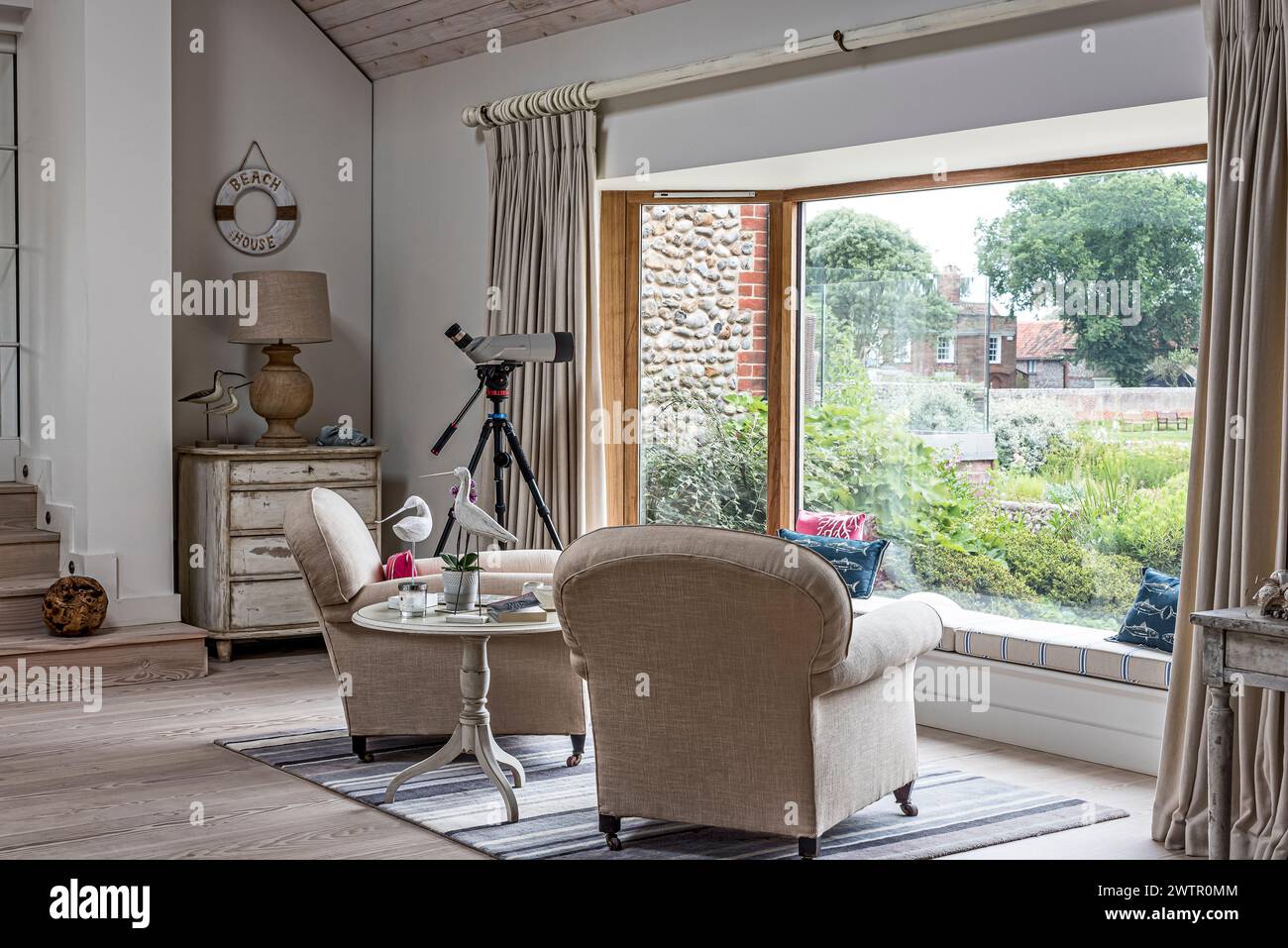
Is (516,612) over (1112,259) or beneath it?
beneath

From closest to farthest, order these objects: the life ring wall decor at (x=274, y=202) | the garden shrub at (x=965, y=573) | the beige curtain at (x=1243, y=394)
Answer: the beige curtain at (x=1243, y=394), the garden shrub at (x=965, y=573), the life ring wall decor at (x=274, y=202)

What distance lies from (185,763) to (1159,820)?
297 centimetres

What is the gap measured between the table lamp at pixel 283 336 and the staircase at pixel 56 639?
1.01 meters

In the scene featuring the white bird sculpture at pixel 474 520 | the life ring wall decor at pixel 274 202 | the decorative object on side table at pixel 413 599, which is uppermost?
the life ring wall decor at pixel 274 202

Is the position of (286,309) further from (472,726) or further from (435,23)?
(472,726)

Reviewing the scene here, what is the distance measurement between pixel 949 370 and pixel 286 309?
9.72 feet

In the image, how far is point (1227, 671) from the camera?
3373 millimetres

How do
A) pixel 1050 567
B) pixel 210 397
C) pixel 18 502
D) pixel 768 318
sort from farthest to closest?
1. pixel 18 502
2. pixel 210 397
3. pixel 768 318
4. pixel 1050 567

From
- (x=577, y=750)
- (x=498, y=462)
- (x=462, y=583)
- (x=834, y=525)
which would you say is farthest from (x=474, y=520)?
(x=834, y=525)

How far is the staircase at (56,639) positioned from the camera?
225 inches

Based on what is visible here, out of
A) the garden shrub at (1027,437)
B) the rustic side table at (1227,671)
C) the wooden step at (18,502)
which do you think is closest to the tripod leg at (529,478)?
the garden shrub at (1027,437)

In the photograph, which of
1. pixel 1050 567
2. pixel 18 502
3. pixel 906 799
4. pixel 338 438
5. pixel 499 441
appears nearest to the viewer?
pixel 906 799

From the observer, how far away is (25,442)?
21.8 feet

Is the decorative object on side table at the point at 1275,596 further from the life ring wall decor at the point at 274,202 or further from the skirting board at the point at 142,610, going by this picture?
the life ring wall decor at the point at 274,202
